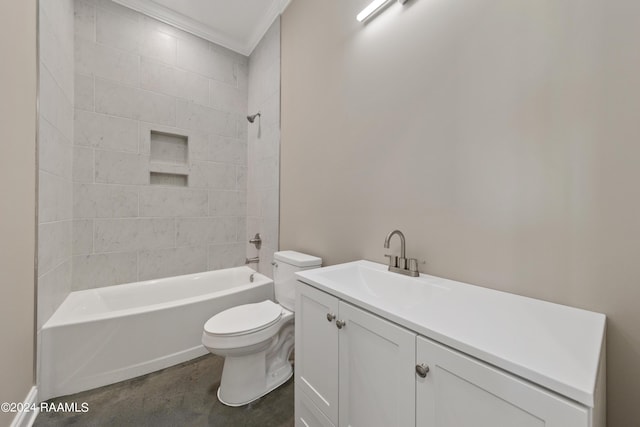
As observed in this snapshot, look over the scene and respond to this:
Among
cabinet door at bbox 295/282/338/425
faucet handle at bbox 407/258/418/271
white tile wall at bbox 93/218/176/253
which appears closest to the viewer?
cabinet door at bbox 295/282/338/425

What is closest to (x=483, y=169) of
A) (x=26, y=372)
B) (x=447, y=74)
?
(x=447, y=74)

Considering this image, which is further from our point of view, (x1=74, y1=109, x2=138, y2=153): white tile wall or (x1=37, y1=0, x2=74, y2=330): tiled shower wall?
(x1=74, y1=109, x2=138, y2=153): white tile wall

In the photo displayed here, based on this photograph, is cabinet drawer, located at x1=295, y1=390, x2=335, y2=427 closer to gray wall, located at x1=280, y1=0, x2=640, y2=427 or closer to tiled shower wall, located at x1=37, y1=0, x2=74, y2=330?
gray wall, located at x1=280, y1=0, x2=640, y2=427

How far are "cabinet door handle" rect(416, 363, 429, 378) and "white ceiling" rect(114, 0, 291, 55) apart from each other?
2.78 metres

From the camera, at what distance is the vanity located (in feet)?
1.54

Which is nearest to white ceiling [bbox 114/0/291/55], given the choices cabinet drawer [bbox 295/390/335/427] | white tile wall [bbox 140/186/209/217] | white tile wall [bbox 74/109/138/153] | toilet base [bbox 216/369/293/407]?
white tile wall [bbox 74/109/138/153]

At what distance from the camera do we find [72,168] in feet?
6.51

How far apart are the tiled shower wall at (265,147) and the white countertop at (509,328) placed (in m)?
1.51

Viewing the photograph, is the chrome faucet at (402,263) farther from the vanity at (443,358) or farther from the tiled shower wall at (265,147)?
the tiled shower wall at (265,147)

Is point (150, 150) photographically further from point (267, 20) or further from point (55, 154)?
point (267, 20)

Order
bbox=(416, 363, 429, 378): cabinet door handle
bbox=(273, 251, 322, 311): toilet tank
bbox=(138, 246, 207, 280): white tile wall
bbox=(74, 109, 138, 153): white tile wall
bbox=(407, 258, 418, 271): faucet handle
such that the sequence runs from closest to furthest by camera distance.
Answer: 1. bbox=(416, 363, 429, 378): cabinet door handle
2. bbox=(407, 258, 418, 271): faucet handle
3. bbox=(273, 251, 322, 311): toilet tank
4. bbox=(74, 109, 138, 153): white tile wall
5. bbox=(138, 246, 207, 280): white tile wall

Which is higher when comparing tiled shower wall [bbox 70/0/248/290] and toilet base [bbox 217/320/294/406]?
tiled shower wall [bbox 70/0/248/290]

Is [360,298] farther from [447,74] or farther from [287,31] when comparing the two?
[287,31]

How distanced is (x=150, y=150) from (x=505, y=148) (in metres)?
2.80
